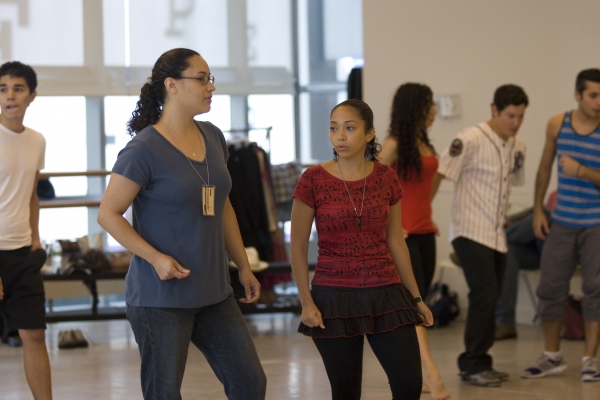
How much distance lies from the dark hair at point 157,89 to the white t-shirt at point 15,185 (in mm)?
1089

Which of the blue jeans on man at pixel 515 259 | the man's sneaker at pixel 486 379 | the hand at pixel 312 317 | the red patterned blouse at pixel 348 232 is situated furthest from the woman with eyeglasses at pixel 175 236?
the blue jeans on man at pixel 515 259

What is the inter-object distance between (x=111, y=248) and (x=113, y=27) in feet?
6.53

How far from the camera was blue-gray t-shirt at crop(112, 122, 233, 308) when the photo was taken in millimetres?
2500

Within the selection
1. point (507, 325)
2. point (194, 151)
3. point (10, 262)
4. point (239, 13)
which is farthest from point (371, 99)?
point (194, 151)

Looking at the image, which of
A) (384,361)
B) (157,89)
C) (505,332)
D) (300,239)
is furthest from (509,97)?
(157,89)

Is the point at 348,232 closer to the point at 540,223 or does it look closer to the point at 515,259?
the point at 540,223

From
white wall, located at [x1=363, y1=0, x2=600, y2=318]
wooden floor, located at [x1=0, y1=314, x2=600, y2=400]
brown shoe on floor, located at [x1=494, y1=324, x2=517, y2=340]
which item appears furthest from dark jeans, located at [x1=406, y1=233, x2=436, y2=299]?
white wall, located at [x1=363, y1=0, x2=600, y2=318]

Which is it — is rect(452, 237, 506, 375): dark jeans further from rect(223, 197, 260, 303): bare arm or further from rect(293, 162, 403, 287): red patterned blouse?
rect(223, 197, 260, 303): bare arm

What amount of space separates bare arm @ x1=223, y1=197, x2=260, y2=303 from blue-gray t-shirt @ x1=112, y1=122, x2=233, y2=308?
0.19 metres

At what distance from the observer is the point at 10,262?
3.54 meters

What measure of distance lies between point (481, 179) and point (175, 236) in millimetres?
2474

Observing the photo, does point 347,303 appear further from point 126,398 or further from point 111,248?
point 111,248

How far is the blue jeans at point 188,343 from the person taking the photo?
251 cm

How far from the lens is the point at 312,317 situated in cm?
279
